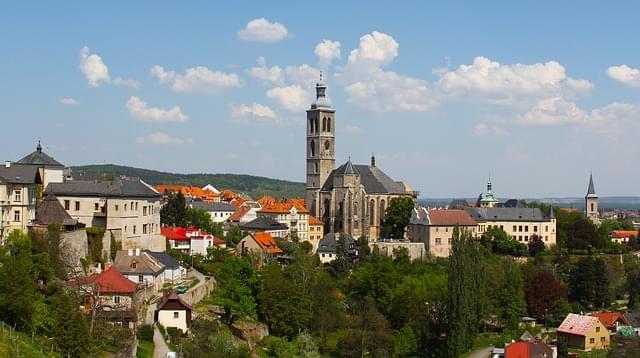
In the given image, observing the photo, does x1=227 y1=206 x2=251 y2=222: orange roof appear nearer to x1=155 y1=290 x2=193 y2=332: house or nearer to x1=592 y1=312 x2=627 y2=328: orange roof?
x1=592 y1=312 x2=627 y2=328: orange roof

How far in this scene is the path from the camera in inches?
1673

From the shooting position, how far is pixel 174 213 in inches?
3088

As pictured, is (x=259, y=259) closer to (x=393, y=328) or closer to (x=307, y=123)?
(x=393, y=328)

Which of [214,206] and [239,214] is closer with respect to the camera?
[239,214]

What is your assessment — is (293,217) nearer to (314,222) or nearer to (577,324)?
(314,222)

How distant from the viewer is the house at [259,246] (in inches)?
2940

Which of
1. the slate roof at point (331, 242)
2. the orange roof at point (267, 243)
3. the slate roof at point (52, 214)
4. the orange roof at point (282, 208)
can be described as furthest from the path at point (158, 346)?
the orange roof at point (282, 208)

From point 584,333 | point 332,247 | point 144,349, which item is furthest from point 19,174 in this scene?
point 584,333

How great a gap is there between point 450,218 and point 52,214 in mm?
47291

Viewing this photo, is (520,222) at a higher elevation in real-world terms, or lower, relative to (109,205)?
lower

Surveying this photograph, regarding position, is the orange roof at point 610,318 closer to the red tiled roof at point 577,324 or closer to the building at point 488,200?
the red tiled roof at point 577,324

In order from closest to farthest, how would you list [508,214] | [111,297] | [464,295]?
[111,297] < [464,295] < [508,214]

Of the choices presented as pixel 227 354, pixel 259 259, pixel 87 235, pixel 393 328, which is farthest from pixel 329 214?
pixel 227 354

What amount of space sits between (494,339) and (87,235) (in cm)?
3163
